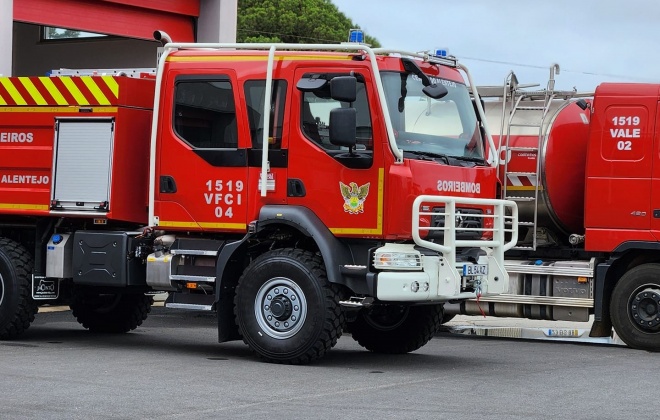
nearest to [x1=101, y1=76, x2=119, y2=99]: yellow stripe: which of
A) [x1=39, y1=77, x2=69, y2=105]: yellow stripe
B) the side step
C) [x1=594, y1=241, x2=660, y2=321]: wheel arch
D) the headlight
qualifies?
[x1=39, y1=77, x2=69, y2=105]: yellow stripe

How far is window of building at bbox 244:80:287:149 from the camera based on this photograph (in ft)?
39.4

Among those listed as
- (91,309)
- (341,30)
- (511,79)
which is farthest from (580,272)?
(341,30)

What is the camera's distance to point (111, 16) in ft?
66.1

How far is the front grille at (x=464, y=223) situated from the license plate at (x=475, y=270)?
11.8 inches

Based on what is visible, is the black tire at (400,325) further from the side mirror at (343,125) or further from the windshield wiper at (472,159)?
the side mirror at (343,125)

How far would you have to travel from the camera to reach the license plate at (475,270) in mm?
11812

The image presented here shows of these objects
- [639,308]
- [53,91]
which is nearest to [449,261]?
[639,308]

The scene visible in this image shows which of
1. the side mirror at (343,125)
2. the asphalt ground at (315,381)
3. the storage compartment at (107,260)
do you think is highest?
the side mirror at (343,125)

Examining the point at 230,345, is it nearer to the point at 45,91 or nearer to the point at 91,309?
the point at 91,309

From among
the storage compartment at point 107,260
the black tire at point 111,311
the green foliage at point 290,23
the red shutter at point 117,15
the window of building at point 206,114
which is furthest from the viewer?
the green foliage at point 290,23

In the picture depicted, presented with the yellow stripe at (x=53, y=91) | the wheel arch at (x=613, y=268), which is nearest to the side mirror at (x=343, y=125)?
the yellow stripe at (x=53, y=91)

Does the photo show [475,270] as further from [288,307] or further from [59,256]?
[59,256]

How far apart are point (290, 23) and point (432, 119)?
1774 inches

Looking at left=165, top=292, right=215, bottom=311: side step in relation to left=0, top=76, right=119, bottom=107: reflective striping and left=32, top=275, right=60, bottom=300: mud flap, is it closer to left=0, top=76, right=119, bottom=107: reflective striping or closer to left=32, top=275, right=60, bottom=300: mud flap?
left=32, top=275, right=60, bottom=300: mud flap
